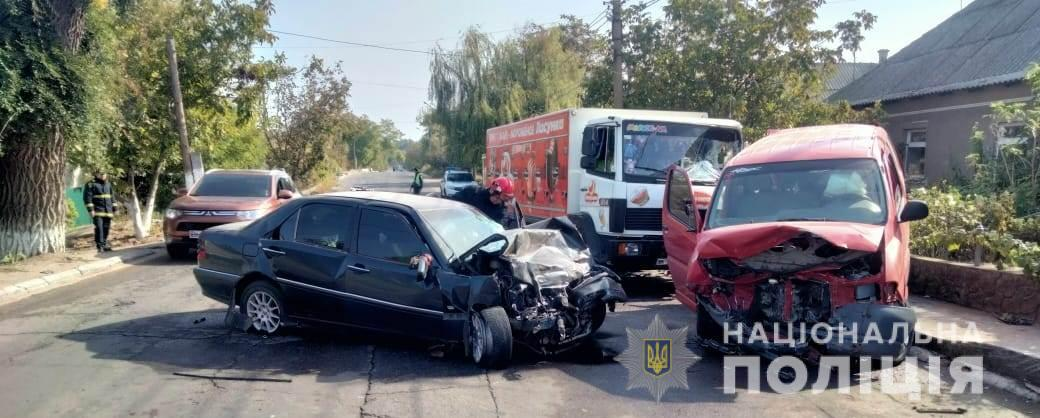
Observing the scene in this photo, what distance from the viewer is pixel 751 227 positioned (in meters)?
5.79

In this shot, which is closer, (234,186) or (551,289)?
(551,289)

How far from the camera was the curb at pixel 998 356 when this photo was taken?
5.83 meters

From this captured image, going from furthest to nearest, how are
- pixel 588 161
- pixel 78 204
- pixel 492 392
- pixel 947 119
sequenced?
pixel 78 204, pixel 947 119, pixel 588 161, pixel 492 392

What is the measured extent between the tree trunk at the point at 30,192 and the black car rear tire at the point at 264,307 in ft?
23.2

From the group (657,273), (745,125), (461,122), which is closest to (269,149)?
(461,122)

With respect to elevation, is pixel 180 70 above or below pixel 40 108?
above

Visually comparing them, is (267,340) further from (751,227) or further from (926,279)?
(926,279)

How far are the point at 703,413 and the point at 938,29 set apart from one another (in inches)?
862

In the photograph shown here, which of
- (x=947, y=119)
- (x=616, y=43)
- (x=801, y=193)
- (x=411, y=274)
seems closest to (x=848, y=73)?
(x=947, y=119)

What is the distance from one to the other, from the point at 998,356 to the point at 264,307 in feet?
22.0

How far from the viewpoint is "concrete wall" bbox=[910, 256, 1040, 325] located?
7.21 m

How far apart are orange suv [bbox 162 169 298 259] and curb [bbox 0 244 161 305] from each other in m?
0.84

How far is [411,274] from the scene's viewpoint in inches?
246

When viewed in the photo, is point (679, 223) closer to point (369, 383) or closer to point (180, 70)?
point (369, 383)
